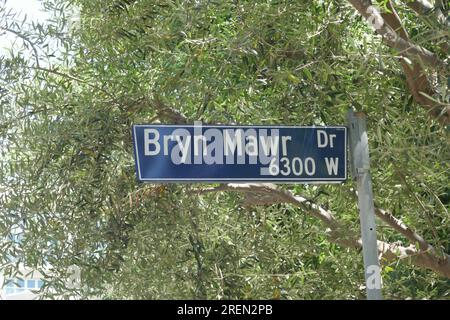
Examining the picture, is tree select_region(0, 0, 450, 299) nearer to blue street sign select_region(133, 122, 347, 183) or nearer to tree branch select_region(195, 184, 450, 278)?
tree branch select_region(195, 184, 450, 278)

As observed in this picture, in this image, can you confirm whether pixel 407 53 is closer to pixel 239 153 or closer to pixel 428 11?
pixel 428 11

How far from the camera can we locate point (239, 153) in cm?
330

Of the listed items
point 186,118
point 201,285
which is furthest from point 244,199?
point 201,285

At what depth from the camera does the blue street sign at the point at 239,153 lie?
10.6ft

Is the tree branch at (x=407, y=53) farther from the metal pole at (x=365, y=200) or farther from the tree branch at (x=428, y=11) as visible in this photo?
the metal pole at (x=365, y=200)

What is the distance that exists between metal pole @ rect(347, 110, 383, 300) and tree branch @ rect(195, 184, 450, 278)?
1.81m

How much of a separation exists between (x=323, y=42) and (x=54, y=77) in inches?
89.2

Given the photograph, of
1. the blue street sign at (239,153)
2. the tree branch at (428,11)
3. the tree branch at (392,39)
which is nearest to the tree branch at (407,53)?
the tree branch at (392,39)

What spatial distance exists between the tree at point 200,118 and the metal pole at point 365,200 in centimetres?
56

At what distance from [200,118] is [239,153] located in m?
1.58

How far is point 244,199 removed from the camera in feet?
19.5

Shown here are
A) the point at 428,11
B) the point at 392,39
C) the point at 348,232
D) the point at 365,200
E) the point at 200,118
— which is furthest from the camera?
the point at 348,232

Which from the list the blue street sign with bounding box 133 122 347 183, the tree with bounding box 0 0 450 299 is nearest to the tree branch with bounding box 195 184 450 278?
the tree with bounding box 0 0 450 299

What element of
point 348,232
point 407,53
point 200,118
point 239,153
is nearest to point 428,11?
point 407,53
